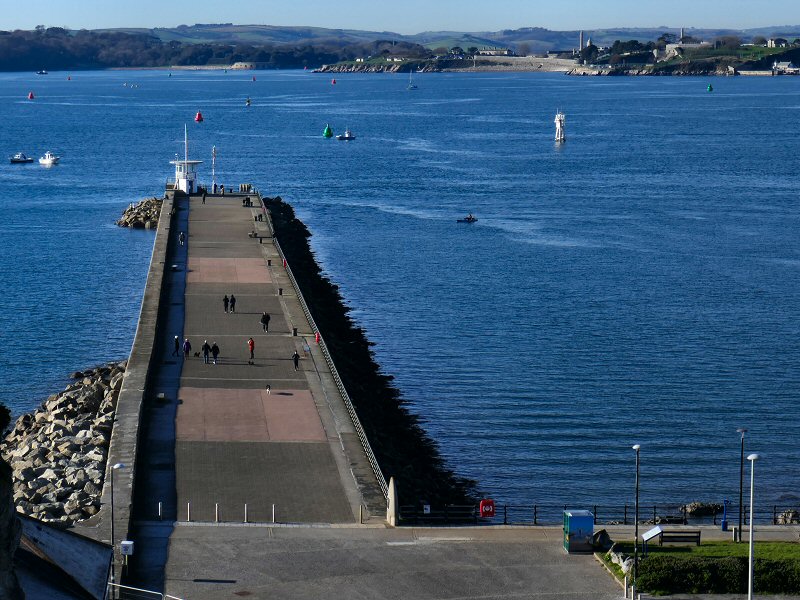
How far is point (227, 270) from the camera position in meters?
55.8

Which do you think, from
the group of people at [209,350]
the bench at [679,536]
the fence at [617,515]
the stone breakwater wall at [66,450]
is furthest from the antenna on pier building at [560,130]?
the bench at [679,536]

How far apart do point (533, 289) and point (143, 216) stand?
30260 mm

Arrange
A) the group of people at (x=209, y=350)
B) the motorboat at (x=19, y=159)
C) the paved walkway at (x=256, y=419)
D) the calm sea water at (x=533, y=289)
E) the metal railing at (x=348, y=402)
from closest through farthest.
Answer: the paved walkway at (x=256, y=419)
the metal railing at (x=348, y=402)
the calm sea water at (x=533, y=289)
the group of people at (x=209, y=350)
the motorboat at (x=19, y=159)

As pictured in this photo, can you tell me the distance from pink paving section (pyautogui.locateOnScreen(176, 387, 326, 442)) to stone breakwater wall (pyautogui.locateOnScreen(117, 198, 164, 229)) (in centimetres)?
4477

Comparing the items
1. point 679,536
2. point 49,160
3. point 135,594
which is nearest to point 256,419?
point 135,594

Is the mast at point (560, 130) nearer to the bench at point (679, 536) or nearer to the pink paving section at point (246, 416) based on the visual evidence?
the pink paving section at point (246, 416)

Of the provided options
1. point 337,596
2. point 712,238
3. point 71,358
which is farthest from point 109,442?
point 712,238

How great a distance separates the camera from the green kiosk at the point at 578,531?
82.1 ft

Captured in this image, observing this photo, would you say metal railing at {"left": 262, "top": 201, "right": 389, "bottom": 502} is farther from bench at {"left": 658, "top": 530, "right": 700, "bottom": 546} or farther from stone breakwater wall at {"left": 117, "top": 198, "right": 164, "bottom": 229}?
stone breakwater wall at {"left": 117, "top": 198, "right": 164, "bottom": 229}

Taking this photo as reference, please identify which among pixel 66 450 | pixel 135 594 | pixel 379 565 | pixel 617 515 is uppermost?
pixel 135 594

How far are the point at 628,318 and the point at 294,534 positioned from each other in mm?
30457

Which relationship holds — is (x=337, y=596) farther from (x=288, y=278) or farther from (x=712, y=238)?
(x=712, y=238)

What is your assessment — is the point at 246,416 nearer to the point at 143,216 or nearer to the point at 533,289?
the point at 533,289

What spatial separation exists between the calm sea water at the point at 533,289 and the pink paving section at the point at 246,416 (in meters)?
5.01
